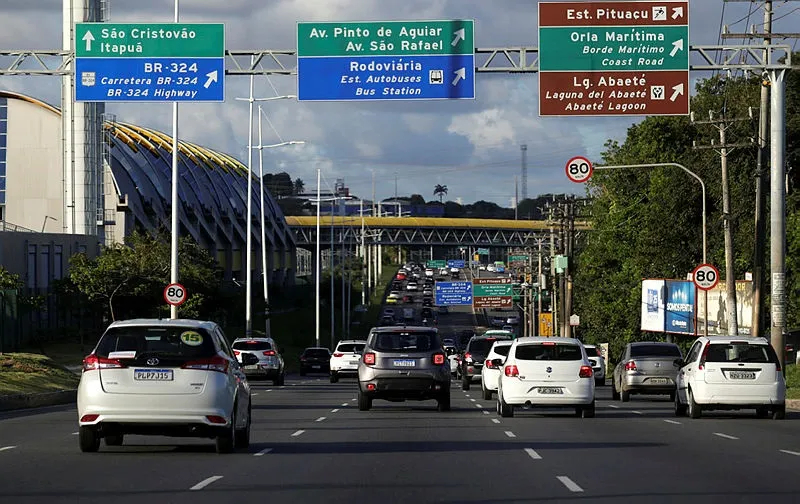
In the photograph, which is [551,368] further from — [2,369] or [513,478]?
[2,369]

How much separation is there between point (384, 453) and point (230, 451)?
2.08 meters

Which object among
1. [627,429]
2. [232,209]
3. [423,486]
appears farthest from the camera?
[232,209]

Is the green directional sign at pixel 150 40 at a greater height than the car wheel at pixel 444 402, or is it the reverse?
the green directional sign at pixel 150 40

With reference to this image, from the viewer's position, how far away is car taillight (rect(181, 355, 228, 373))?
1738cm

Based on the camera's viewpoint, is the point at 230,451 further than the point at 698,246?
No

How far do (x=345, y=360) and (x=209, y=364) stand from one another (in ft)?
114

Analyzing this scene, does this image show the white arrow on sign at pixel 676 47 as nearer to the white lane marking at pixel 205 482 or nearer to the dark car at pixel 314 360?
the white lane marking at pixel 205 482

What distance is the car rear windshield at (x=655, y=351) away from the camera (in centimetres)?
3628

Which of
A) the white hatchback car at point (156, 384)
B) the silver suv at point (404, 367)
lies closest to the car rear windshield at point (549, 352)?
the silver suv at point (404, 367)

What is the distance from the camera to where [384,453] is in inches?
745

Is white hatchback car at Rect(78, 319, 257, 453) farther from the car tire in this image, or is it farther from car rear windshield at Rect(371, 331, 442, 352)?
the car tire

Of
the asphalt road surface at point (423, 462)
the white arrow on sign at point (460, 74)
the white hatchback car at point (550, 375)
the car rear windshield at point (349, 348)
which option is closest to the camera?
the asphalt road surface at point (423, 462)

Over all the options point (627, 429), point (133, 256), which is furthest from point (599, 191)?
point (627, 429)

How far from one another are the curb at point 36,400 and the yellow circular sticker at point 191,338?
1347 centimetres
